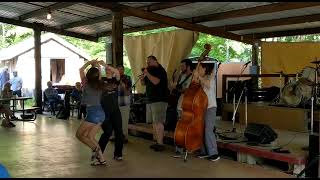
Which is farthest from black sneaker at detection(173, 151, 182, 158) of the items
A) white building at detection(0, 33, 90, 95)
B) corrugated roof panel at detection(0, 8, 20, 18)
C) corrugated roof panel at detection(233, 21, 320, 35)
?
white building at detection(0, 33, 90, 95)

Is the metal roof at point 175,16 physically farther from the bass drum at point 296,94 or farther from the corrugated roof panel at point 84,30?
the bass drum at point 296,94

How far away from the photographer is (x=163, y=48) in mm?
10406

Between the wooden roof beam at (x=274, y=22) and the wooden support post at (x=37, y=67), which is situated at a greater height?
the wooden roof beam at (x=274, y=22)

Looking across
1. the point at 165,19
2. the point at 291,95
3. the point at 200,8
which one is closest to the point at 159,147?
the point at 291,95

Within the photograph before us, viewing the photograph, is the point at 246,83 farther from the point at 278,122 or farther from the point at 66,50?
the point at 66,50

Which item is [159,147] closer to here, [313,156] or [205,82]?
[205,82]

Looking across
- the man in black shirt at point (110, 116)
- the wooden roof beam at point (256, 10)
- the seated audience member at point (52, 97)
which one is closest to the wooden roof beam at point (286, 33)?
the wooden roof beam at point (256, 10)

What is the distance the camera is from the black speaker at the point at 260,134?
6.09 m

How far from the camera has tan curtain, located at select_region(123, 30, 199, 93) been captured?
32.0ft

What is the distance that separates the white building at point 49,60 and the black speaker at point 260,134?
580 inches

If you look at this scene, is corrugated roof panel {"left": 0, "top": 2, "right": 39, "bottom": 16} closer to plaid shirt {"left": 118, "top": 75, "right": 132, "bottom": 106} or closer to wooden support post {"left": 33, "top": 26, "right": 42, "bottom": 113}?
wooden support post {"left": 33, "top": 26, "right": 42, "bottom": 113}

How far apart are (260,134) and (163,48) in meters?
4.69

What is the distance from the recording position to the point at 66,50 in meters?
21.0

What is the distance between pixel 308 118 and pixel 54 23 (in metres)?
7.34
